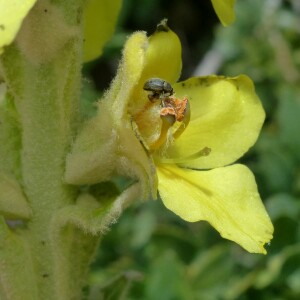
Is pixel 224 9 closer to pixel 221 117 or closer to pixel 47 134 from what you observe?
pixel 221 117

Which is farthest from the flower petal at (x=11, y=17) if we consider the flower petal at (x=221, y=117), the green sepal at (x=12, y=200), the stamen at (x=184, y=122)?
the flower petal at (x=221, y=117)

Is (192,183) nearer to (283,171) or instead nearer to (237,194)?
(237,194)

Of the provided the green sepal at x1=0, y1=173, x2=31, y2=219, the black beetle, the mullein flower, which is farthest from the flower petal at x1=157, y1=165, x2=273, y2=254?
the green sepal at x1=0, y1=173, x2=31, y2=219

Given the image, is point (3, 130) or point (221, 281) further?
point (221, 281)

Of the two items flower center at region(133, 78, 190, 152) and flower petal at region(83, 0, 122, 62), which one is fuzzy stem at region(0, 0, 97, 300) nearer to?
flower center at region(133, 78, 190, 152)

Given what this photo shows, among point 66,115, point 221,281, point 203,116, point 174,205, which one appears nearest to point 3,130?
point 66,115

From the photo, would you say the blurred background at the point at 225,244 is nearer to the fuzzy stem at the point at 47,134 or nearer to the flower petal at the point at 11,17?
the fuzzy stem at the point at 47,134

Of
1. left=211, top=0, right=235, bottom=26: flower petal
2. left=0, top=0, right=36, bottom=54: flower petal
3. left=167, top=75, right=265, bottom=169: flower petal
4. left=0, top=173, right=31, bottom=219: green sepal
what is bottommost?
left=167, top=75, right=265, bottom=169: flower petal
